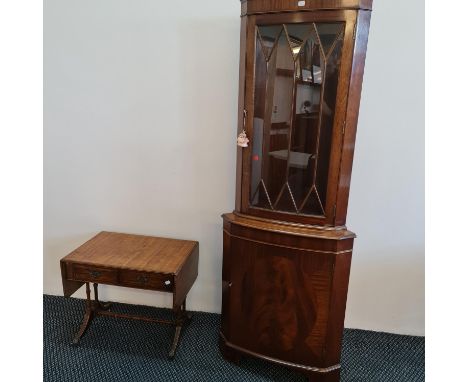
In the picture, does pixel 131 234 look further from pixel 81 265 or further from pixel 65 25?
pixel 65 25

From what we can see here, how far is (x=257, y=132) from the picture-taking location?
1.65 meters

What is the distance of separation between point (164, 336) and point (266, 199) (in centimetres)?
120

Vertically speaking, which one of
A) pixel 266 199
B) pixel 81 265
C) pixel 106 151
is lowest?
pixel 81 265

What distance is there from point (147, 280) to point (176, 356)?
530mm

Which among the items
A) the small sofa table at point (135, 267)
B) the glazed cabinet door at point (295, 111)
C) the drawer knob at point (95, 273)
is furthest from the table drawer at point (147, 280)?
the glazed cabinet door at point (295, 111)

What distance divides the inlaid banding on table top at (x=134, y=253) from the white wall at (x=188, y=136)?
4.2 inches

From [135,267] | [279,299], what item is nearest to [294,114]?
[279,299]

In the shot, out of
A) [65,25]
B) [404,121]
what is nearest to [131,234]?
[65,25]

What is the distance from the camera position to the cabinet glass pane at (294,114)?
149cm

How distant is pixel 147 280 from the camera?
188 cm

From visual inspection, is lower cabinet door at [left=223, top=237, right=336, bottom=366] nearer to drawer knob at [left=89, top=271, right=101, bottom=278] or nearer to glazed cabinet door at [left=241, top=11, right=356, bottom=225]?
glazed cabinet door at [left=241, top=11, right=356, bottom=225]

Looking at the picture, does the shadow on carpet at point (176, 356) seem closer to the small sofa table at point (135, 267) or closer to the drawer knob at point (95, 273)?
the small sofa table at point (135, 267)

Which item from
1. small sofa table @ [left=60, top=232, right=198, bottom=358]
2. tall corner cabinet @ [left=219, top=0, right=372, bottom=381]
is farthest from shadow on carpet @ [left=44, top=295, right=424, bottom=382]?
tall corner cabinet @ [left=219, top=0, right=372, bottom=381]

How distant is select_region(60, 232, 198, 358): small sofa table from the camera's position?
1.88m
